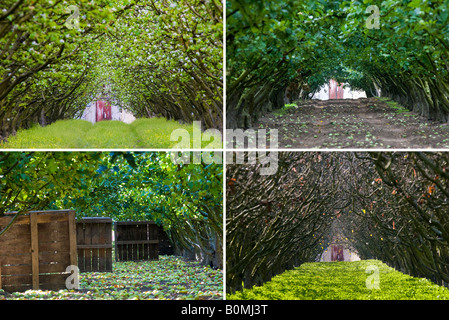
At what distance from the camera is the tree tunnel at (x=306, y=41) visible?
20.4 ft

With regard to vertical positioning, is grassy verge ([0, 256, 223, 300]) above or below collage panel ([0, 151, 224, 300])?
below

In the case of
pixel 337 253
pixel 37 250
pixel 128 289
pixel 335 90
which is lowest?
pixel 337 253

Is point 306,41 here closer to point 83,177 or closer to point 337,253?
point 83,177

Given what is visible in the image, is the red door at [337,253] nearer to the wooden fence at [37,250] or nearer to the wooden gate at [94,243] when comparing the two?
the wooden gate at [94,243]

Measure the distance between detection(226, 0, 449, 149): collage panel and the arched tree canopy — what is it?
2.10 ft

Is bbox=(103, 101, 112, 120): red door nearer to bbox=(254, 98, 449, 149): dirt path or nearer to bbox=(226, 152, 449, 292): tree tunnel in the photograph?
bbox=(226, 152, 449, 292): tree tunnel

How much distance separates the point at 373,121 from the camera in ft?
28.5

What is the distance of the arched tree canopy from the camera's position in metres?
6.93

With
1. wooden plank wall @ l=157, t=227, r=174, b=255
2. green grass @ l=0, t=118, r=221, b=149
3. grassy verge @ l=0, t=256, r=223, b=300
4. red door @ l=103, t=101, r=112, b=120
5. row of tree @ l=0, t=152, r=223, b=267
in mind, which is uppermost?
red door @ l=103, t=101, r=112, b=120

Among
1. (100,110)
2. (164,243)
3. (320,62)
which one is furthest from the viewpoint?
(164,243)

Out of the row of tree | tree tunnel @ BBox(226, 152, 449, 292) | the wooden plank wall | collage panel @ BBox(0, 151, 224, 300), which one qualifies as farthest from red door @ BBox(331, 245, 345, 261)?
the row of tree

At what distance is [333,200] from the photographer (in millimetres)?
16094

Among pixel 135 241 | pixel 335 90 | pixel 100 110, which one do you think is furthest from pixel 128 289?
pixel 335 90

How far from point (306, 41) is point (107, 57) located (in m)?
4.89
